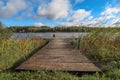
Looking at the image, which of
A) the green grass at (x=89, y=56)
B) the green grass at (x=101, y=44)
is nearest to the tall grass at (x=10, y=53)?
the green grass at (x=89, y=56)

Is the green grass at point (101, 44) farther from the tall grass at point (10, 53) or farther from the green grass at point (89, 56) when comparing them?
the tall grass at point (10, 53)

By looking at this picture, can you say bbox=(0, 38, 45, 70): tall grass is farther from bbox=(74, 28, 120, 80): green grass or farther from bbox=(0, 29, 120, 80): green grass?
bbox=(74, 28, 120, 80): green grass

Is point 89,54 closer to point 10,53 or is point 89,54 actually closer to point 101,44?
point 101,44

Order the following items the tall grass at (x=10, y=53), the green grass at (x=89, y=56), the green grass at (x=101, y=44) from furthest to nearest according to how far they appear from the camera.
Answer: the green grass at (x=101, y=44) < the tall grass at (x=10, y=53) < the green grass at (x=89, y=56)

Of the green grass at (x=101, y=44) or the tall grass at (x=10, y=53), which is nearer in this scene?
the tall grass at (x=10, y=53)

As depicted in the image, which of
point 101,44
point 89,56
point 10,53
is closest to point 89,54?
point 89,56

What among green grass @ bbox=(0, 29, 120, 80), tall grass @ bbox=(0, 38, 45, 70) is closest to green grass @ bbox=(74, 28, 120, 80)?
green grass @ bbox=(0, 29, 120, 80)

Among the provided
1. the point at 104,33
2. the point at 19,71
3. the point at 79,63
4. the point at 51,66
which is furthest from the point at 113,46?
the point at 19,71

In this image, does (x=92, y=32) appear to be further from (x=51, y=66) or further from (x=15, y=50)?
(x=51, y=66)

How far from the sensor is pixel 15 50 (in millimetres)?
7148

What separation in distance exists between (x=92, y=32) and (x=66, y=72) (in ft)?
12.6

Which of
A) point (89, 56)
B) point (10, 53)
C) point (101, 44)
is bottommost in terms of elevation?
point (89, 56)

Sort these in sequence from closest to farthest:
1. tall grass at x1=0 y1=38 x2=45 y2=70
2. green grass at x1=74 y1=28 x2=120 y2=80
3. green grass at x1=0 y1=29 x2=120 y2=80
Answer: green grass at x1=0 y1=29 x2=120 y2=80 → tall grass at x1=0 y1=38 x2=45 y2=70 → green grass at x1=74 y1=28 x2=120 y2=80

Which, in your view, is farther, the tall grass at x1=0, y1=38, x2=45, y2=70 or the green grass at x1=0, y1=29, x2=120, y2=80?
the tall grass at x1=0, y1=38, x2=45, y2=70
